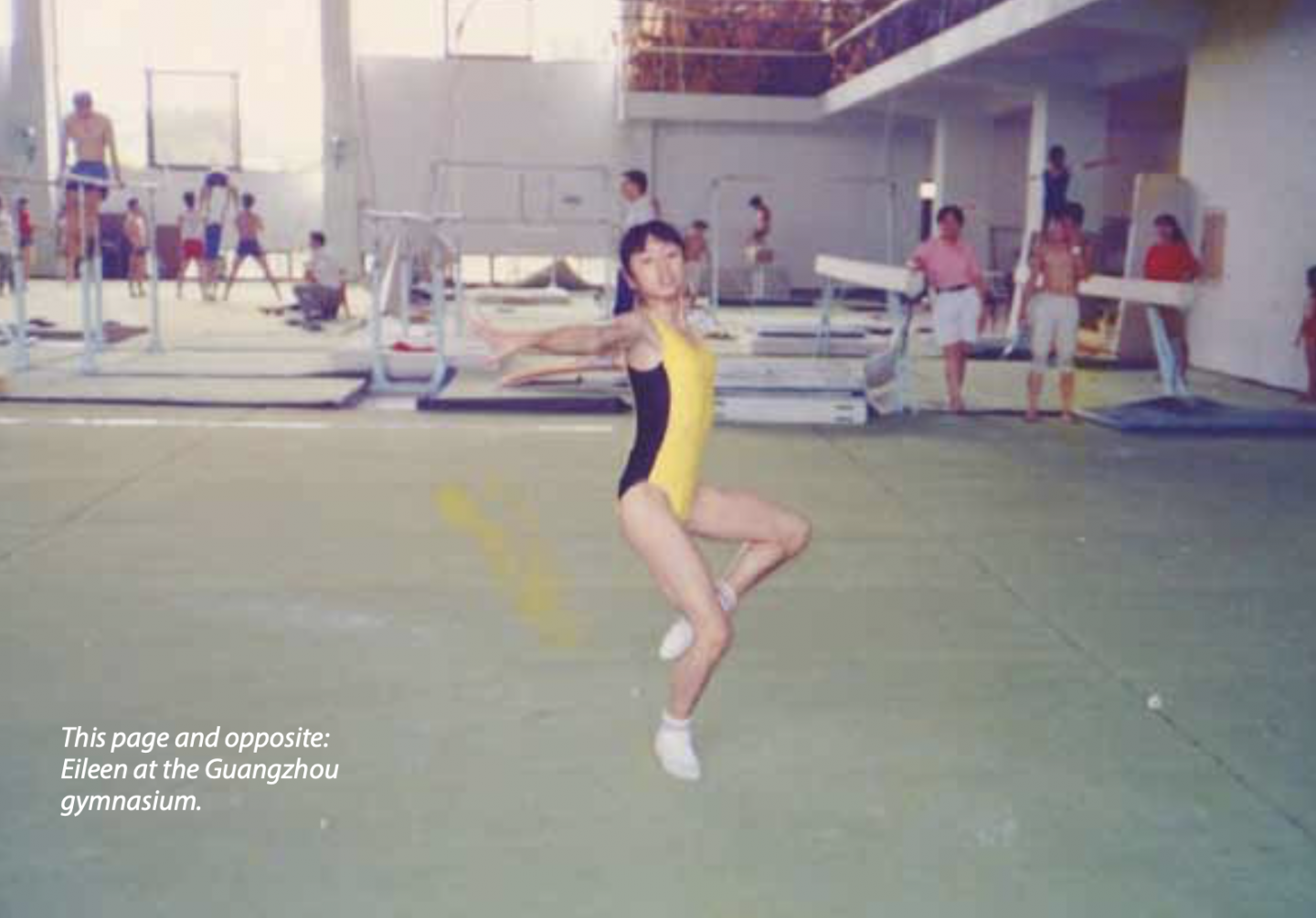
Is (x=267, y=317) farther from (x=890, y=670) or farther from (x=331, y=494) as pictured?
(x=890, y=670)

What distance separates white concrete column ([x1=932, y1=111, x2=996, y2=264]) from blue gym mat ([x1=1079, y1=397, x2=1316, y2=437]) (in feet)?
44.1

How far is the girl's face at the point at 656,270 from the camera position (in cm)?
399

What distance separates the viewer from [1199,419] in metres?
10.7

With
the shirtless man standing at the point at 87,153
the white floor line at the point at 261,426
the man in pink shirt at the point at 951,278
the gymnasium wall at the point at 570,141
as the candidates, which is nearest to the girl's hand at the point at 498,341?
the white floor line at the point at 261,426

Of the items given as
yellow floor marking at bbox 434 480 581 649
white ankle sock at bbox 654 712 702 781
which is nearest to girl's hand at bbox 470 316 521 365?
white ankle sock at bbox 654 712 702 781

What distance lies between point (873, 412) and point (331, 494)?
195 inches

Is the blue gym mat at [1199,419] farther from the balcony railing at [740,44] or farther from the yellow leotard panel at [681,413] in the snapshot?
the balcony railing at [740,44]

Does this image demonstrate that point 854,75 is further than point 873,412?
Yes

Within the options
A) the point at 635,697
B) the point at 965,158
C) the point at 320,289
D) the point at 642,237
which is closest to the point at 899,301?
the point at 320,289

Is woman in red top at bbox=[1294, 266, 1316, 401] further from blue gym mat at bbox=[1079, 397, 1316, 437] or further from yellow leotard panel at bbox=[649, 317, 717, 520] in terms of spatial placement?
yellow leotard panel at bbox=[649, 317, 717, 520]

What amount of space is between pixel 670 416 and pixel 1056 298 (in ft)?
24.1

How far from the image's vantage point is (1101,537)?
23.3 ft

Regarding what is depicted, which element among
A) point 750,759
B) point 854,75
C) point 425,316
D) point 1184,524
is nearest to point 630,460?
point 750,759

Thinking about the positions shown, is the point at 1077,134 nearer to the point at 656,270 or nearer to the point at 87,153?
the point at 87,153
